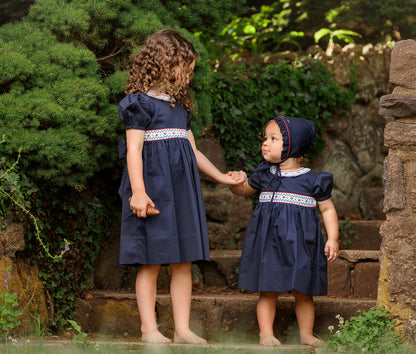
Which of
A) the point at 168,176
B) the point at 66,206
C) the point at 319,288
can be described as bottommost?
the point at 319,288

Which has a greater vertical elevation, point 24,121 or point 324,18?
point 324,18

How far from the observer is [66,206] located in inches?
151

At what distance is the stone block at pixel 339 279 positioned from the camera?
169 inches

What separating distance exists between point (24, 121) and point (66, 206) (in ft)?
2.44

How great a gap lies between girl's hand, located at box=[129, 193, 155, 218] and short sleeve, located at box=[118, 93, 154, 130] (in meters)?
0.39

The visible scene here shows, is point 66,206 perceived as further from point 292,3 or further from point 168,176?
point 292,3

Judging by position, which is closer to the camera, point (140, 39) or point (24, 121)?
point (24, 121)

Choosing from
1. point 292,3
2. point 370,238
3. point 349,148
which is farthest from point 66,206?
point 292,3

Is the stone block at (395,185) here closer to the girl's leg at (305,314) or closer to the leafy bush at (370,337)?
the leafy bush at (370,337)

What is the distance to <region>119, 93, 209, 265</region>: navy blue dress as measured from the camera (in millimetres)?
3186

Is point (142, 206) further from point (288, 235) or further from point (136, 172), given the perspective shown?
point (288, 235)

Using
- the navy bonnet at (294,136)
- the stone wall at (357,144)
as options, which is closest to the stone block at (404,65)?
the navy bonnet at (294,136)

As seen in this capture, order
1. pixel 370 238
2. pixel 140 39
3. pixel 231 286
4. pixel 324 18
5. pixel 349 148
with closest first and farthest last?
1. pixel 140 39
2. pixel 231 286
3. pixel 370 238
4. pixel 349 148
5. pixel 324 18

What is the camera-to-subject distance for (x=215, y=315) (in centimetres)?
395
